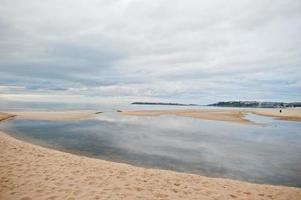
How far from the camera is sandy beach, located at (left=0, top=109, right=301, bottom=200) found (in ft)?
27.1

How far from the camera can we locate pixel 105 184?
929cm

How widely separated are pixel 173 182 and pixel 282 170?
7899mm

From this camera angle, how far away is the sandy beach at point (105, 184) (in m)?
8.27

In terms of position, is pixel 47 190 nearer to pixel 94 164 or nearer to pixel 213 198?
pixel 94 164

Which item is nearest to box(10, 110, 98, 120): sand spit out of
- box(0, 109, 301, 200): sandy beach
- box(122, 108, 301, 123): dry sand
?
box(122, 108, 301, 123): dry sand

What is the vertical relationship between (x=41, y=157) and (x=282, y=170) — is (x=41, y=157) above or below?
above

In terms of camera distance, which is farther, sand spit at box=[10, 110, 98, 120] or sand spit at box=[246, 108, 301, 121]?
sand spit at box=[246, 108, 301, 121]

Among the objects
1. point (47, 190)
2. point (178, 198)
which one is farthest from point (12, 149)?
point (178, 198)

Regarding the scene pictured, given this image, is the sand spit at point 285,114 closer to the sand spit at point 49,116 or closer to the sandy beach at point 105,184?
the sand spit at point 49,116

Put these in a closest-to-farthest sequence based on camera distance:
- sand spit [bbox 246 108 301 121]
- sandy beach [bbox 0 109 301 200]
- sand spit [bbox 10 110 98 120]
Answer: sandy beach [bbox 0 109 301 200]
sand spit [bbox 10 110 98 120]
sand spit [bbox 246 108 301 121]

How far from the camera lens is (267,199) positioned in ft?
28.5

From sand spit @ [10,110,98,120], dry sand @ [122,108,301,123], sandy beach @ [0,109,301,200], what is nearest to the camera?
sandy beach @ [0,109,301,200]

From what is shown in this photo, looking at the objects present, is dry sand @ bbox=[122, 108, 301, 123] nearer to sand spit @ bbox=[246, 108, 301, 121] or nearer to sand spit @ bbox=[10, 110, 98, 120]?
sand spit @ bbox=[246, 108, 301, 121]

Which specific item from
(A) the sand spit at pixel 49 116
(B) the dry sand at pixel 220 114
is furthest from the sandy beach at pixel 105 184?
(B) the dry sand at pixel 220 114
